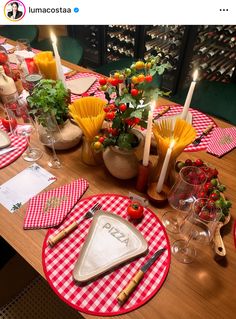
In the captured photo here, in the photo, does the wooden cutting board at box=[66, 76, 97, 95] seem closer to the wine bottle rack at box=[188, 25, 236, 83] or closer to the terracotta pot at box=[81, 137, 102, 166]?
the terracotta pot at box=[81, 137, 102, 166]

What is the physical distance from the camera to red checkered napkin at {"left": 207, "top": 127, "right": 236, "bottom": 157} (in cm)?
113

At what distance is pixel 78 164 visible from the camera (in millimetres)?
1068

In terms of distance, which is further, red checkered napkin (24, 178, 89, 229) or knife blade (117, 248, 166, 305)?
red checkered napkin (24, 178, 89, 229)

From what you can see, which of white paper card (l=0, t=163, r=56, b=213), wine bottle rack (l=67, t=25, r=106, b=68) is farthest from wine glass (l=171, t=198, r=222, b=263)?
wine bottle rack (l=67, t=25, r=106, b=68)

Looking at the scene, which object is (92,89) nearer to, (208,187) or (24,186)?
(24,186)

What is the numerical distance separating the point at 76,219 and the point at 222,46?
8.33 feet

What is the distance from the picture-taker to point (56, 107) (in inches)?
39.5

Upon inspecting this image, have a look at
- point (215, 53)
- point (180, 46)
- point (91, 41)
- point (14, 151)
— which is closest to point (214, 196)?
point (14, 151)

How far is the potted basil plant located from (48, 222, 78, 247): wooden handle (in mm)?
385

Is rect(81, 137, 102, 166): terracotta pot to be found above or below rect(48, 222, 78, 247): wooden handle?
above
